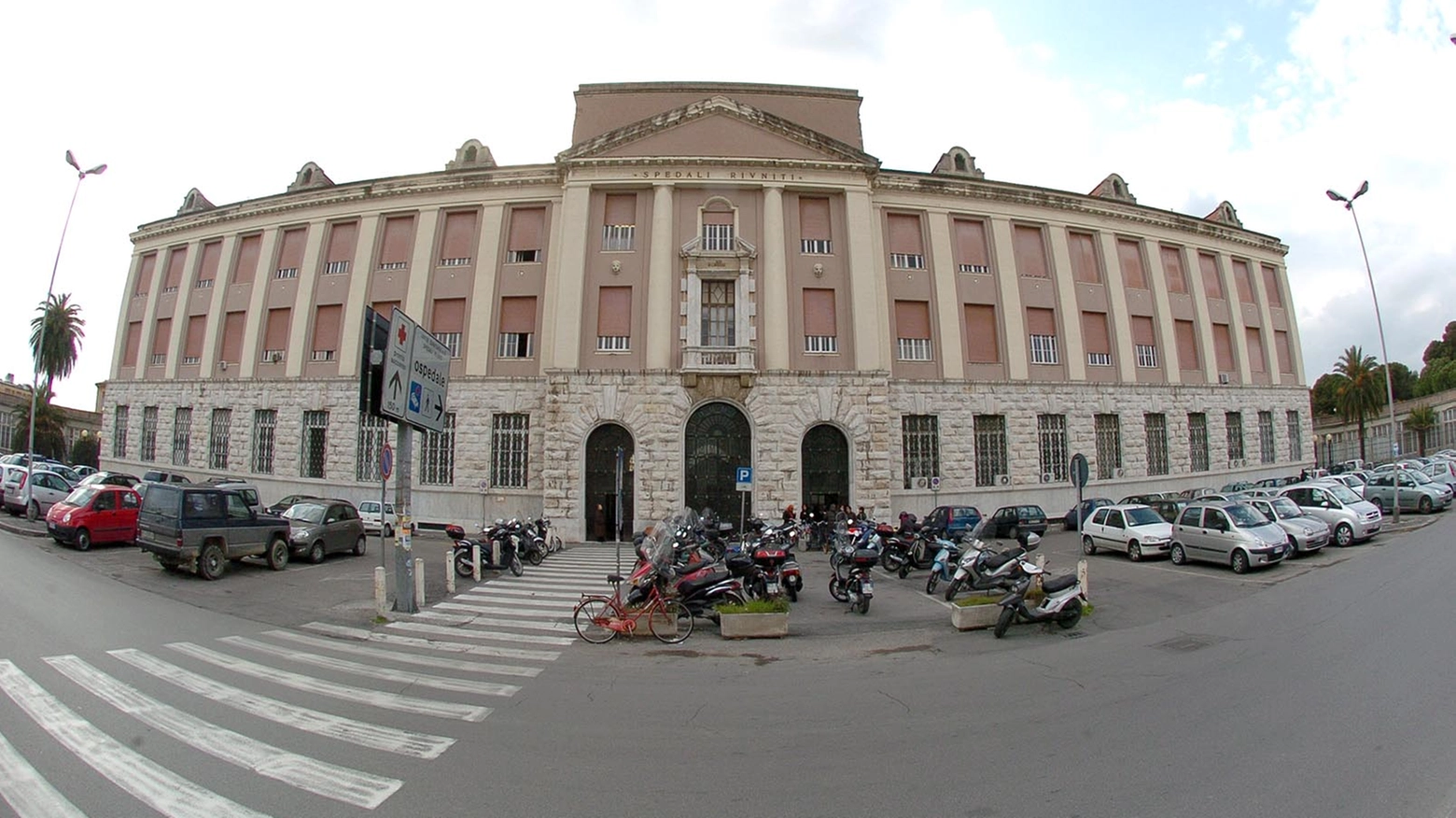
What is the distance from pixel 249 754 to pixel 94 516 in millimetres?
17410

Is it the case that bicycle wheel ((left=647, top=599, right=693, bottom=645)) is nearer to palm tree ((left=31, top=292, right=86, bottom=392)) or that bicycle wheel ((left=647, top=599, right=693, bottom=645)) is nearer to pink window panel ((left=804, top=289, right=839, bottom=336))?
pink window panel ((left=804, top=289, right=839, bottom=336))

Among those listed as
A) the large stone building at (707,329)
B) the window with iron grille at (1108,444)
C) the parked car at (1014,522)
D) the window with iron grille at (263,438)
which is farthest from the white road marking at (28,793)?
the window with iron grille at (1108,444)

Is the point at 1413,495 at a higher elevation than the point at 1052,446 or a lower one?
lower

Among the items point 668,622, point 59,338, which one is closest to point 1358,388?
point 668,622

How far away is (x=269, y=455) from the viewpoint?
29234 mm

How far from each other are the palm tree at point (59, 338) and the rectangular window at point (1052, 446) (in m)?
68.3

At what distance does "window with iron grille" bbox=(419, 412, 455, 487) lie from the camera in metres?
26.8

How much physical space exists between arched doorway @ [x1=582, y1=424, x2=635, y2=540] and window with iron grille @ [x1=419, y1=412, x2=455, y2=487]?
6.43 metres

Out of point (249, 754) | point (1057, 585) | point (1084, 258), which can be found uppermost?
point (1084, 258)

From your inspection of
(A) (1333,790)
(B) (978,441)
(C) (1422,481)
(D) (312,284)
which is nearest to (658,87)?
(D) (312,284)

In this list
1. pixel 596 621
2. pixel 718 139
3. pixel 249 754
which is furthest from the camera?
pixel 718 139

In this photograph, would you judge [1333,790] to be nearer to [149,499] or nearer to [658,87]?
[149,499]

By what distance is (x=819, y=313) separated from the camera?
25891 millimetres

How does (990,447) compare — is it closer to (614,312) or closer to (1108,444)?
(1108,444)
